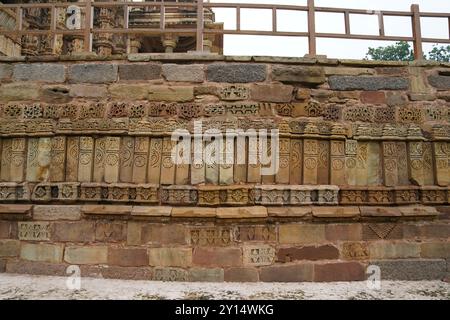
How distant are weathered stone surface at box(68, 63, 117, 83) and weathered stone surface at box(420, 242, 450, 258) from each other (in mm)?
4048

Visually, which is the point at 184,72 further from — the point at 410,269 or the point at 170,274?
the point at 410,269

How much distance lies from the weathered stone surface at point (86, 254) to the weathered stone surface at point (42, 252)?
0.30 feet

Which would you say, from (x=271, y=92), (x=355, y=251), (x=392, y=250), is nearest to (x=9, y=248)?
(x=271, y=92)

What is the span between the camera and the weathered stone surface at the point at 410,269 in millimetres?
3629

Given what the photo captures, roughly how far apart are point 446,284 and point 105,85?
14.5 ft

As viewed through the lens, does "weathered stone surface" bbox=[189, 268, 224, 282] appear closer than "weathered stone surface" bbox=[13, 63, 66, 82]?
Yes

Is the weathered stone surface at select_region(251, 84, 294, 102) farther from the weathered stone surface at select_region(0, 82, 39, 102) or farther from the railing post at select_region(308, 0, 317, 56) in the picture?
the weathered stone surface at select_region(0, 82, 39, 102)

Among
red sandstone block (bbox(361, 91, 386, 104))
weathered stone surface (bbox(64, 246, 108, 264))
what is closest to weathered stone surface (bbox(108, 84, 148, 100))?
weathered stone surface (bbox(64, 246, 108, 264))

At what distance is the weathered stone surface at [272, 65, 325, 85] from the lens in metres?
3.82

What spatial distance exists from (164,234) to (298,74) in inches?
93.6

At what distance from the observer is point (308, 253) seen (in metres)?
3.59

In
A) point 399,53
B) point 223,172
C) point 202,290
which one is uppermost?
point 399,53

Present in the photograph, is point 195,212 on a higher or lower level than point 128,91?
lower

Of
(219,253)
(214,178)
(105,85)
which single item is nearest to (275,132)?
(214,178)
